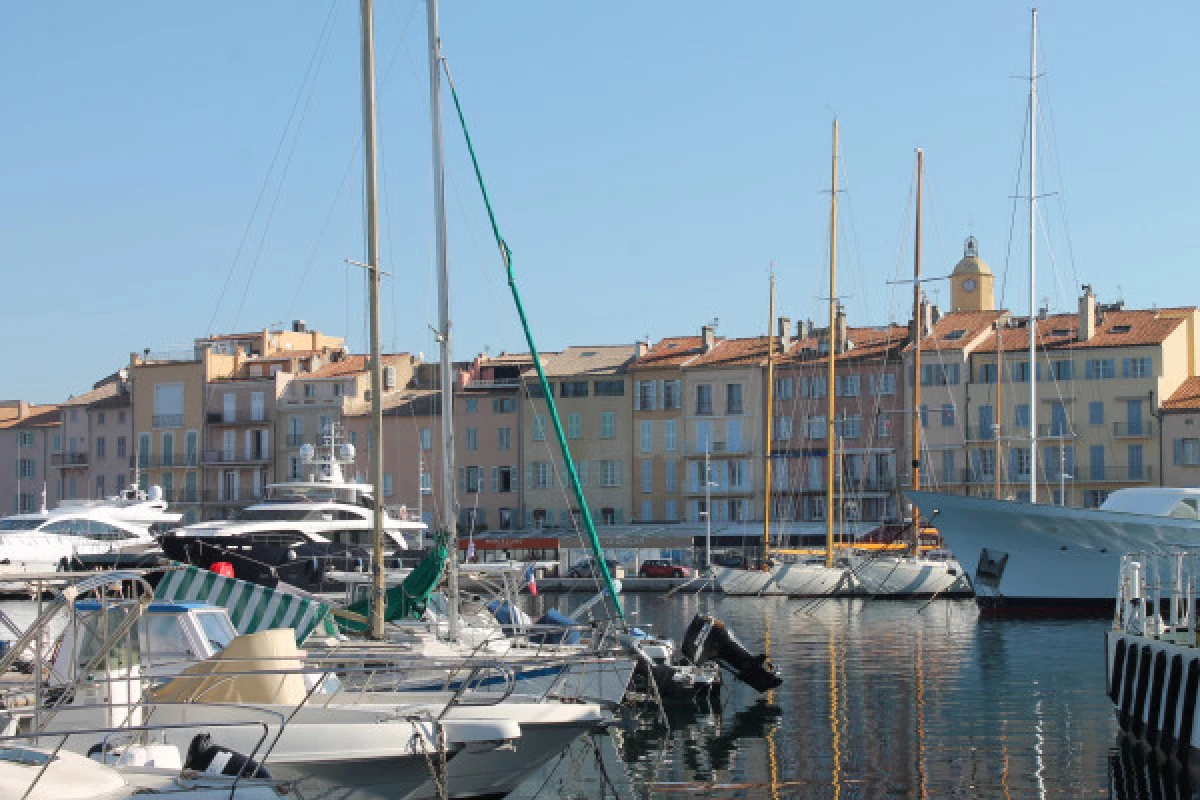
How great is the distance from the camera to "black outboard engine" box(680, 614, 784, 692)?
95.8 feet

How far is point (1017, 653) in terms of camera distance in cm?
3872

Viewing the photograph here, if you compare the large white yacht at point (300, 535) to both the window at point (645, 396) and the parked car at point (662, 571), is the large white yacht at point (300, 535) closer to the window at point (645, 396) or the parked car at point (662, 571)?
the parked car at point (662, 571)

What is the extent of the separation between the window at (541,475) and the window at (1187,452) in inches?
1223

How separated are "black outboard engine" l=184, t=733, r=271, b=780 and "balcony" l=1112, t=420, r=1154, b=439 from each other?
2702 inches

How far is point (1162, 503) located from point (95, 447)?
68074 mm

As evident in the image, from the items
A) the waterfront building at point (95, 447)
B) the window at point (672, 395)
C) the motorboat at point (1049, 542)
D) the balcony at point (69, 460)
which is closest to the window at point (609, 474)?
the window at point (672, 395)

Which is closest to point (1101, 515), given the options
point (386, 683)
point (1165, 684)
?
point (1165, 684)

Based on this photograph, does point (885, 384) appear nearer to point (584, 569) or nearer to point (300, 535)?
point (584, 569)

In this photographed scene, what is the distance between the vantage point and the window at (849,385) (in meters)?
84.4

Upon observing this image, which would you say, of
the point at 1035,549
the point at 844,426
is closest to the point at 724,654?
the point at 1035,549

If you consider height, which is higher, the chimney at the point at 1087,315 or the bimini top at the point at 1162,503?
the chimney at the point at 1087,315

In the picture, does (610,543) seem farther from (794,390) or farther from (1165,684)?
(1165,684)

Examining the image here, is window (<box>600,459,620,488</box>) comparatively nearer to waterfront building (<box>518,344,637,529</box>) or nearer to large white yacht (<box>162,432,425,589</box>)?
waterfront building (<box>518,344,637,529</box>)

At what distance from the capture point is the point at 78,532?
61.6 meters
